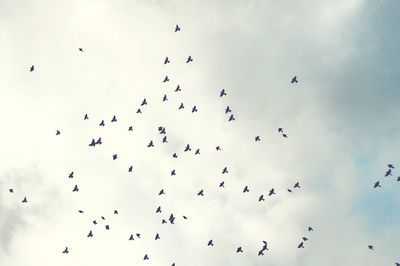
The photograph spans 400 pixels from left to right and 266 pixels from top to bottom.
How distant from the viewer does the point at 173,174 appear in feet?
527

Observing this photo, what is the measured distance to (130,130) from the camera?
159m

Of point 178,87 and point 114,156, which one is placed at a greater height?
point 178,87

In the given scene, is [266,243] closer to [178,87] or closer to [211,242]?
[211,242]

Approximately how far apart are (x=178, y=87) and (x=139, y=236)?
37004mm

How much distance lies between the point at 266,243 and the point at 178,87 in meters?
40.5

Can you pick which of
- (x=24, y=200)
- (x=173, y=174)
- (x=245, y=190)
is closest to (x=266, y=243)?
(x=245, y=190)

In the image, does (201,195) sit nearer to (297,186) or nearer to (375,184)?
(297,186)

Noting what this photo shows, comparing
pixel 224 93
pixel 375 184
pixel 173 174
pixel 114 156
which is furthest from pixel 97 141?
pixel 375 184

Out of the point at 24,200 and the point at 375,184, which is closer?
the point at 375,184

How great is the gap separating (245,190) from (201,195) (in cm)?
1145

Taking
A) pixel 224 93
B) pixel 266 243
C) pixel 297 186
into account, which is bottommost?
pixel 266 243

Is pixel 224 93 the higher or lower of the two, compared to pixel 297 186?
higher

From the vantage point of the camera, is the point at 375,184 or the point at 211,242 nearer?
the point at 375,184

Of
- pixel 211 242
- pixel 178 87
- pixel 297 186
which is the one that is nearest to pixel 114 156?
pixel 178 87
